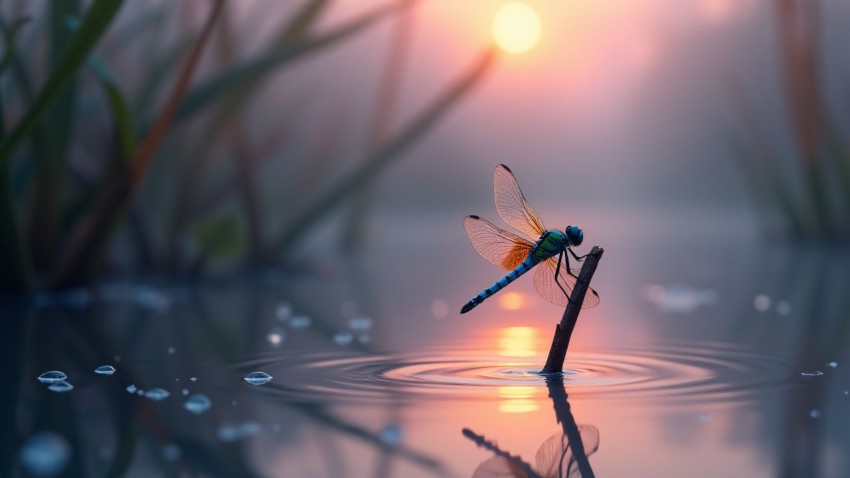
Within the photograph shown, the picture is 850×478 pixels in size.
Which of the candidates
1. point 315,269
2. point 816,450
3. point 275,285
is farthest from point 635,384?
point 315,269

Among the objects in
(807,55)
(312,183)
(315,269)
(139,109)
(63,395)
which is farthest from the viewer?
(312,183)

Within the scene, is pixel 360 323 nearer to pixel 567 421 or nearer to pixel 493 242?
pixel 493 242

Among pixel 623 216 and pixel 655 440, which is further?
pixel 623 216

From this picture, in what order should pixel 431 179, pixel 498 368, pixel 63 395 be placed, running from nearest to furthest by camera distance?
pixel 63 395 → pixel 498 368 → pixel 431 179

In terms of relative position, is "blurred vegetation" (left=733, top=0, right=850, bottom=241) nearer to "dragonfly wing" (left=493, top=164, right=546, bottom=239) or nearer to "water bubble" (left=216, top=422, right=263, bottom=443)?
"dragonfly wing" (left=493, top=164, right=546, bottom=239)

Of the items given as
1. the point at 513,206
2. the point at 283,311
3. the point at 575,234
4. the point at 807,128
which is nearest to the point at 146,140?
the point at 283,311

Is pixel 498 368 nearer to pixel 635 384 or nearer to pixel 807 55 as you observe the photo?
pixel 635 384

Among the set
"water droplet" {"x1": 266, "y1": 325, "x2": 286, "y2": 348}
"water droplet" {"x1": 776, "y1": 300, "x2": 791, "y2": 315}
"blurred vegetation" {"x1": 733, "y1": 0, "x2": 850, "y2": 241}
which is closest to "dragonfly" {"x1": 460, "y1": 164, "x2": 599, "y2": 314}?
"water droplet" {"x1": 266, "y1": 325, "x2": 286, "y2": 348}

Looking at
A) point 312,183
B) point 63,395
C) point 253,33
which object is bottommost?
point 63,395
